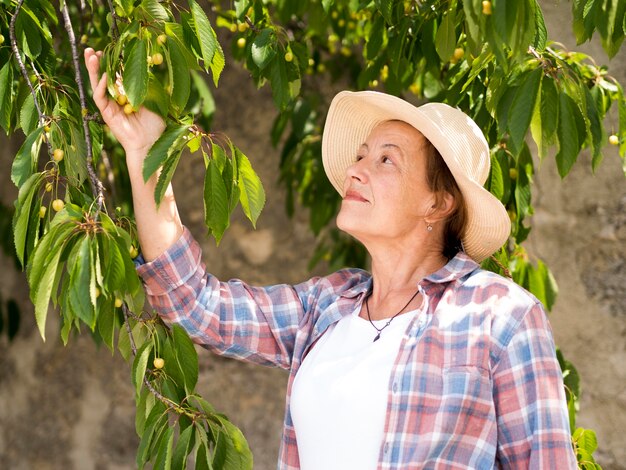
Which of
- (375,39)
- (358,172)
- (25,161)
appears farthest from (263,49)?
(25,161)

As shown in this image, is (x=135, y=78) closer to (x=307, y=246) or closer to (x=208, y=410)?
(x=208, y=410)

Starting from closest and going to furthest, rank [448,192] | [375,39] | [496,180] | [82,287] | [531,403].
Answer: [82,287] → [531,403] → [448,192] → [496,180] → [375,39]

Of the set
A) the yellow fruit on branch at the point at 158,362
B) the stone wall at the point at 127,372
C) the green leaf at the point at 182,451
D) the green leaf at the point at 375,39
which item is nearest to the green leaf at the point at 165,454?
the green leaf at the point at 182,451

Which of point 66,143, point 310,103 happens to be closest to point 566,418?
point 66,143

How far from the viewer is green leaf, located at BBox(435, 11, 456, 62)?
1.92m

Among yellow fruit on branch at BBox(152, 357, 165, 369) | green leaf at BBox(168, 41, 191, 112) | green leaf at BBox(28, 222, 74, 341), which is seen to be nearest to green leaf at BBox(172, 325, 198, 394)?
yellow fruit on branch at BBox(152, 357, 165, 369)

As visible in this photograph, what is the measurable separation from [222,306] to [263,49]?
57 cm

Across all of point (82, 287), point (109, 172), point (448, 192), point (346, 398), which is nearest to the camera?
point (82, 287)

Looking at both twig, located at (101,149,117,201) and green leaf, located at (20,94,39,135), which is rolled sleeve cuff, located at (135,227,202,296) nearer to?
green leaf, located at (20,94,39,135)

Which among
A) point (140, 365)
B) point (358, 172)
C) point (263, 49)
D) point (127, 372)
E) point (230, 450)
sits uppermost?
point (263, 49)

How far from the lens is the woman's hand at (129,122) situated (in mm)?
1681

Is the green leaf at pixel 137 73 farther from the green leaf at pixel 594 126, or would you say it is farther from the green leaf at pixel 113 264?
the green leaf at pixel 594 126

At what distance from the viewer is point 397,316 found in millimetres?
1737

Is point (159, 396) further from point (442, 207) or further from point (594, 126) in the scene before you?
point (594, 126)
